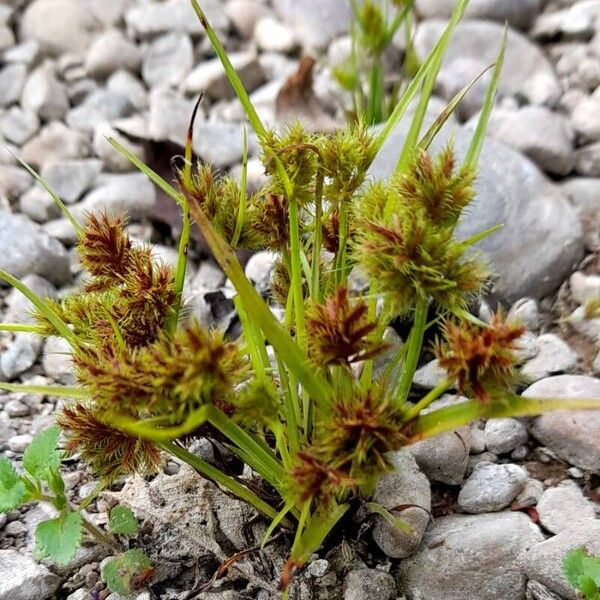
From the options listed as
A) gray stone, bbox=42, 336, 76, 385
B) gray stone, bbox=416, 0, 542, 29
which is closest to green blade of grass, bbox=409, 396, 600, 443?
gray stone, bbox=42, 336, 76, 385

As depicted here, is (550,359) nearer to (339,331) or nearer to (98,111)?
(339,331)

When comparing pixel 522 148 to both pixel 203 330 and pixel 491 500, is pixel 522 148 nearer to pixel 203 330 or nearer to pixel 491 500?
pixel 491 500

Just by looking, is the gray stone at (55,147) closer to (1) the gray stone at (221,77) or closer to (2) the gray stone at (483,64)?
(1) the gray stone at (221,77)

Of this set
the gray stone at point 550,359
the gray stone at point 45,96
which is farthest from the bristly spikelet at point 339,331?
the gray stone at point 45,96

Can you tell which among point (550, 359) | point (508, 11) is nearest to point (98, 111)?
point (508, 11)

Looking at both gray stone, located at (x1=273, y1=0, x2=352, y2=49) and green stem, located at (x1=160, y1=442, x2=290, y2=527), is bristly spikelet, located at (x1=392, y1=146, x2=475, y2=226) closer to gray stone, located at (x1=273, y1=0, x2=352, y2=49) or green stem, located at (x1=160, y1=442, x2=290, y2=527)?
green stem, located at (x1=160, y1=442, x2=290, y2=527)

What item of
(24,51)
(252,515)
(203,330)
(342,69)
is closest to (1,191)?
(24,51)

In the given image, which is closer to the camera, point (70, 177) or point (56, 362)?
point (56, 362)
